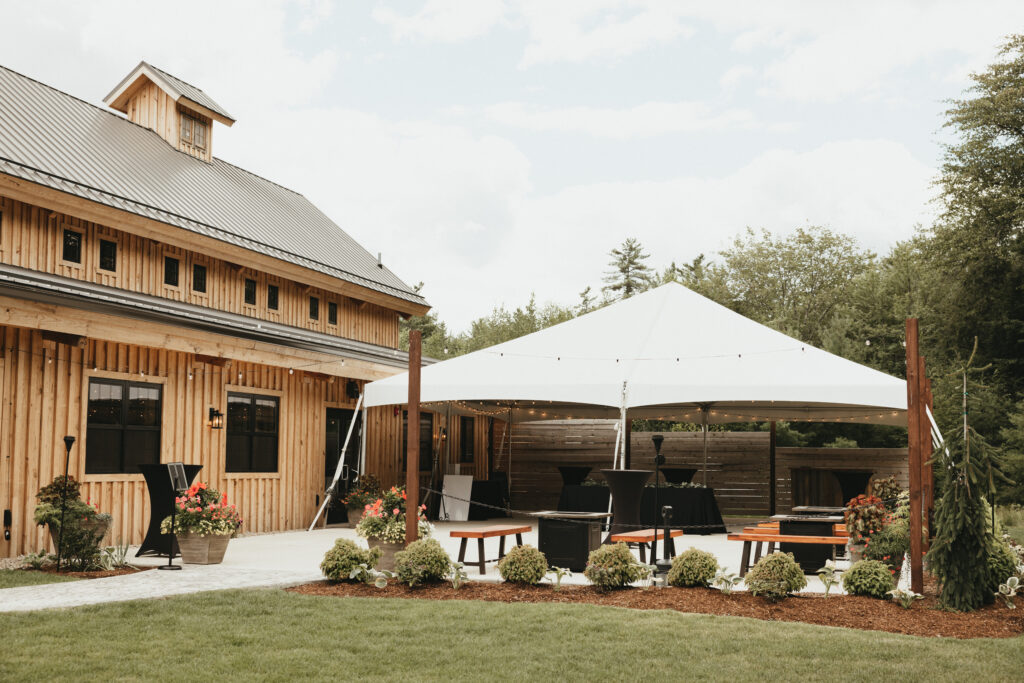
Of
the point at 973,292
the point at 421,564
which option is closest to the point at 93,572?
the point at 421,564

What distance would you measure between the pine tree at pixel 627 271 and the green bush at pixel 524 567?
122ft

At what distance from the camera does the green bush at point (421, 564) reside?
7.55m

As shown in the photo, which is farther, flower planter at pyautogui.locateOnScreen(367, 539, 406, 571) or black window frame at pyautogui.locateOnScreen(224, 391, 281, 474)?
black window frame at pyautogui.locateOnScreen(224, 391, 281, 474)

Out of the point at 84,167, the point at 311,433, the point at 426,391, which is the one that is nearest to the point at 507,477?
the point at 311,433

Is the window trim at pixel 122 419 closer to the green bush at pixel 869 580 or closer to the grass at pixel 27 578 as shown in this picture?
the grass at pixel 27 578

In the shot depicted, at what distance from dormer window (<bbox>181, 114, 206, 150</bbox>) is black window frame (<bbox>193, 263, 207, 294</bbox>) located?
4.16 m

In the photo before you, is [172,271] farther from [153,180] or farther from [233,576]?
[233,576]

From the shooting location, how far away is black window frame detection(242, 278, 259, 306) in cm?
1461

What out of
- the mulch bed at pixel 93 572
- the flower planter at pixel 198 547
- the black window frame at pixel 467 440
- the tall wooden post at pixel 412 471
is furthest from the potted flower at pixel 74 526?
the black window frame at pixel 467 440

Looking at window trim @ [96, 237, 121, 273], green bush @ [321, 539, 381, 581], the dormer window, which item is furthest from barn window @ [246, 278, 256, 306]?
green bush @ [321, 539, 381, 581]

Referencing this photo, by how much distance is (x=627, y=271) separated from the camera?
148ft

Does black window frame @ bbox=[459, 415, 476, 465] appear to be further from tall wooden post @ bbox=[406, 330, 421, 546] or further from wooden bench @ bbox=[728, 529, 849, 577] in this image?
wooden bench @ bbox=[728, 529, 849, 577]

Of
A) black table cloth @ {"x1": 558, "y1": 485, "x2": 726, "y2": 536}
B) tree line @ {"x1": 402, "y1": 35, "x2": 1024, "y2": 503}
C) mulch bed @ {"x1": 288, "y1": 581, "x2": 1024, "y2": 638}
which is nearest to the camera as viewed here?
mulch bed @ {"x1": 288, "y1": 581, "x2": 1024, "y2": 638}

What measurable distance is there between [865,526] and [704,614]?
2761mm
